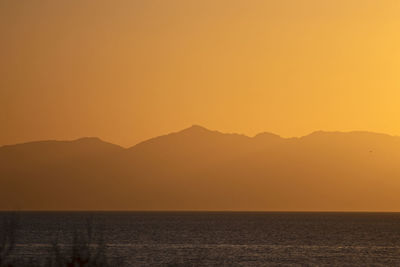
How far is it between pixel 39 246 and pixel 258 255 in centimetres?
2899

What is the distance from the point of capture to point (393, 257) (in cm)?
8806

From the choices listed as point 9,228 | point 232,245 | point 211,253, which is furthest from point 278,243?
point 9,228

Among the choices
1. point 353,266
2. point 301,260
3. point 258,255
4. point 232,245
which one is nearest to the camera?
point 353,266

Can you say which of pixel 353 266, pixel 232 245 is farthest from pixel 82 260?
pixel 232 245

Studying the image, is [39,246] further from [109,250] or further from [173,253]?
[173,253]

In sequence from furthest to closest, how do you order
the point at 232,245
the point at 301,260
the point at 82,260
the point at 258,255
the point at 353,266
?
the point at 232,245, the point at 258,255, the point at 301,260, the point at 353,266, the point at 82,260

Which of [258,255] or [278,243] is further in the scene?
[278,243]

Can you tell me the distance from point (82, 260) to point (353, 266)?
205ft

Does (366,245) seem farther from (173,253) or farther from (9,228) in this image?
(9,228)

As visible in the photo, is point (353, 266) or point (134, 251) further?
point (134, 251)

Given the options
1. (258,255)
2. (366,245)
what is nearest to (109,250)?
(258,255)

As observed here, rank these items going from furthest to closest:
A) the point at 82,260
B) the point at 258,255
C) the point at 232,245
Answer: the point at 232,245 < the point at 258,255 < the point at 82,260

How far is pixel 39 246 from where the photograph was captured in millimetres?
99125

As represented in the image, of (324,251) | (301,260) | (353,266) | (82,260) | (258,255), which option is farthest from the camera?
(324,251)
